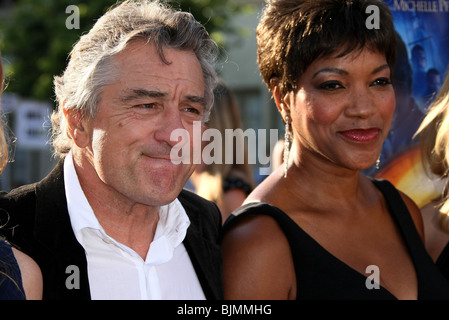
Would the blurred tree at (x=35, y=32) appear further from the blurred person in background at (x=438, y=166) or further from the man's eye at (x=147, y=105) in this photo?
the man's eye at (x=147, y=105)

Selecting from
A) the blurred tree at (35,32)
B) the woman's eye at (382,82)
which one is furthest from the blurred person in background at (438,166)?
the blurred tree at (35,32)

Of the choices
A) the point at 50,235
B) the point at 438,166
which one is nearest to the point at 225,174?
the point at 438,166

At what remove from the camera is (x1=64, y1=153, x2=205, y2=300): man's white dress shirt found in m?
1.98

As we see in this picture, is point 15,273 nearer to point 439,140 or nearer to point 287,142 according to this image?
point 287,142

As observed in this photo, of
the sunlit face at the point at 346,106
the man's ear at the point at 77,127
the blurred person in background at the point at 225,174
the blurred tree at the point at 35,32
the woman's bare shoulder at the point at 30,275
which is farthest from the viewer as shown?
the blurred tree at the point at 35,32

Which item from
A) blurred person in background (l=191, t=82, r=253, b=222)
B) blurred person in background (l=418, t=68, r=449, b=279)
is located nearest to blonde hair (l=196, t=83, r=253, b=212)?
blurred person in background (l=191, t=82, r=253, b=222)

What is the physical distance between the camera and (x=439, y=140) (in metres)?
3.03

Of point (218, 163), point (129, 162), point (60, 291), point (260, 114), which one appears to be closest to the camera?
point (60, 291)

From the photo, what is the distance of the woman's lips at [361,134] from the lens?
8.24 feet

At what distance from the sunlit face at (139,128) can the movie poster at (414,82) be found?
1.70 meters

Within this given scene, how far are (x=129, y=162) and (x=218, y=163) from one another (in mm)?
2186

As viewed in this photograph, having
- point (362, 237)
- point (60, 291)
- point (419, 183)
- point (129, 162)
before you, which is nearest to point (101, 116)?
point (129, 162)

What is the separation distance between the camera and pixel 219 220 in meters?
2.57
